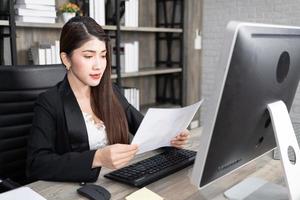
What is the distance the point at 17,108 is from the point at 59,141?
323 mm

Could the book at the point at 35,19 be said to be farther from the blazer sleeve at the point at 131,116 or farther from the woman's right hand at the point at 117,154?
the woman's right hand at the point at 117,154

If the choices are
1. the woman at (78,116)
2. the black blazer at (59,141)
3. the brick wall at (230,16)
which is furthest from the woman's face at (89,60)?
the brick wall at (230,16)

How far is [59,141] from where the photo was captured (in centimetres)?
129

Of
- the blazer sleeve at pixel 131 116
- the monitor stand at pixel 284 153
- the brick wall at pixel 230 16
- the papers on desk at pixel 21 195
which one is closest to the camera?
the monitor stand at pixel 284 153

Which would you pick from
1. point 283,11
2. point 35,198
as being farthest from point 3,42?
point 283,11

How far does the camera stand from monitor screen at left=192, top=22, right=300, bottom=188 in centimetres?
65

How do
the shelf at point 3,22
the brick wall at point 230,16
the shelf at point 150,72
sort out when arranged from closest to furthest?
the shelf at point 3,22 < the shelf at point 150,72 < the brick wall at point 230,16

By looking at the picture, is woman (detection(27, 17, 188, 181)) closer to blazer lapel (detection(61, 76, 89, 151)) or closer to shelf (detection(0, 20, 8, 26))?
blazer lapel (detection(61, 76, 89, 151))

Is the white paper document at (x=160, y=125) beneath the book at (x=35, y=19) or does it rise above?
beneath

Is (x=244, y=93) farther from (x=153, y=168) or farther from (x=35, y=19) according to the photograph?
(x=35, y=19)

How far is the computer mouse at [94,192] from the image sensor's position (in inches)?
36.6

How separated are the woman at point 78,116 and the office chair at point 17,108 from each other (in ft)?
0.68

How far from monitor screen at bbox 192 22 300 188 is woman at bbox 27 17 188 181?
16.0 inches

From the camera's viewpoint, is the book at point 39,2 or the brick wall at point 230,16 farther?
the brick wall at point 230,16
